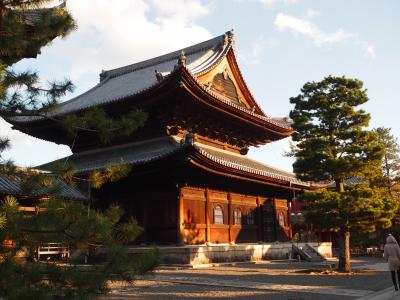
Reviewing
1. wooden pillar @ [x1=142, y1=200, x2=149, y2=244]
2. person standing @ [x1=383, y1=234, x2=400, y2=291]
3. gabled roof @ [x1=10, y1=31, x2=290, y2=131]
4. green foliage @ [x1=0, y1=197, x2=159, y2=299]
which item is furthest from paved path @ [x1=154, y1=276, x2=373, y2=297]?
gabled roof @ [x1=10, y1=31, x2=290, y2=131]

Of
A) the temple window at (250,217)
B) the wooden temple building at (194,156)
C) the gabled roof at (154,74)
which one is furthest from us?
the gabled roof at (154,74)

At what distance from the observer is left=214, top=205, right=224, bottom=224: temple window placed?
23027 mm

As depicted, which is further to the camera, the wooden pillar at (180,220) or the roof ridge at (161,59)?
the roof ridge at (161,59)

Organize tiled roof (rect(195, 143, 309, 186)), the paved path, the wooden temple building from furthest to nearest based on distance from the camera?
tiled roof (rect(195, 143, 309, 186)) → the wooden temple building → the paved path

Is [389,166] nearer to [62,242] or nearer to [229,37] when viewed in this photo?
[229,37]

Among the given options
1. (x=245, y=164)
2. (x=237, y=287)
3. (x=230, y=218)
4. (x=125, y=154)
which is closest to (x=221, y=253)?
(x=230, y=218)

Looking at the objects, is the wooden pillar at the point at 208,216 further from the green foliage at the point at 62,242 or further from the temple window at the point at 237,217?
the green foliage at the point at 62,242

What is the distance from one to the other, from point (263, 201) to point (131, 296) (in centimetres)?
1686

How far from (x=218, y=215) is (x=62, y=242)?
1778cm

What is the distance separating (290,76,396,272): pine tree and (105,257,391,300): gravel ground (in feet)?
7.85

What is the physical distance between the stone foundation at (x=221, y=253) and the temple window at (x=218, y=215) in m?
1.52

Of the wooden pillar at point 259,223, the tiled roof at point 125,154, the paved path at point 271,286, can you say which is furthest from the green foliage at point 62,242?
the wooden pillar at point 259,223

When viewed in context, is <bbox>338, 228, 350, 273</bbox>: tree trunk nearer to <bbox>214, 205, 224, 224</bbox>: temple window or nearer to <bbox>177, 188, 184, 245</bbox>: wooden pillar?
<bbox>214, 205, 224, 224</bbox>: temple window

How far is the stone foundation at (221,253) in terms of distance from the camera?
1953 cm
